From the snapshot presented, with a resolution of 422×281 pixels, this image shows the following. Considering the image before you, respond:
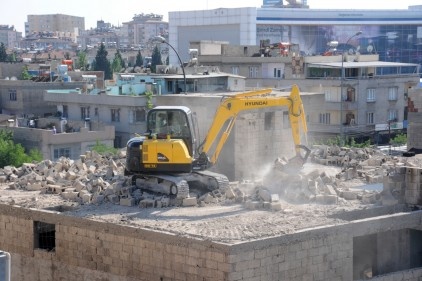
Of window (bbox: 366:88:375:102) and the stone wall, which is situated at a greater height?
window (bbox: 366:88:375:102)

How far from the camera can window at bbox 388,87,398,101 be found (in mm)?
56812

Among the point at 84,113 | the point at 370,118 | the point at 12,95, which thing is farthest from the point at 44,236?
the point at 370,118

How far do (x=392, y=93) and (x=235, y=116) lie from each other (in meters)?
35.3

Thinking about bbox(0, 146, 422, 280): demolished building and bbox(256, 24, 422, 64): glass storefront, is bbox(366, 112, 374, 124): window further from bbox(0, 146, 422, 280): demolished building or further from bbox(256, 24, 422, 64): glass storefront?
bbox(256, 24, 422, 64): glass storefront

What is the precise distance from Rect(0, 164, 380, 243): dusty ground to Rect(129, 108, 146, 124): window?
2347 centimetres

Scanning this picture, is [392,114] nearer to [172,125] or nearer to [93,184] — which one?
[172,125]

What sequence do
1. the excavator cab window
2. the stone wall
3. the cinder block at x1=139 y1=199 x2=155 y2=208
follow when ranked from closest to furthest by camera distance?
1. the stone wall
2. the cinder block at x1=139 y1=199 x2=155 y2=208
3. the excavator cab window

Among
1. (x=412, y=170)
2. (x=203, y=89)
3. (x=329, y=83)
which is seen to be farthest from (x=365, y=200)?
(x=329, y=83)

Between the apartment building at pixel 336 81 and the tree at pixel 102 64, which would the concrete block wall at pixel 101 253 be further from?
the tree at pixel 102 64

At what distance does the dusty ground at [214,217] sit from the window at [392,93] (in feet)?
120

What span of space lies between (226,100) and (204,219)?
4988 mm

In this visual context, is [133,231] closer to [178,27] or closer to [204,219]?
[204,219]

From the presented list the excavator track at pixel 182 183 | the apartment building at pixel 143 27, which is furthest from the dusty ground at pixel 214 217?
the apartment building at pixel 143 27

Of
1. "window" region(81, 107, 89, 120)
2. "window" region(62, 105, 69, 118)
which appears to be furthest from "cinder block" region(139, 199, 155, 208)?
"window" region(62, 105, 69, 118)
